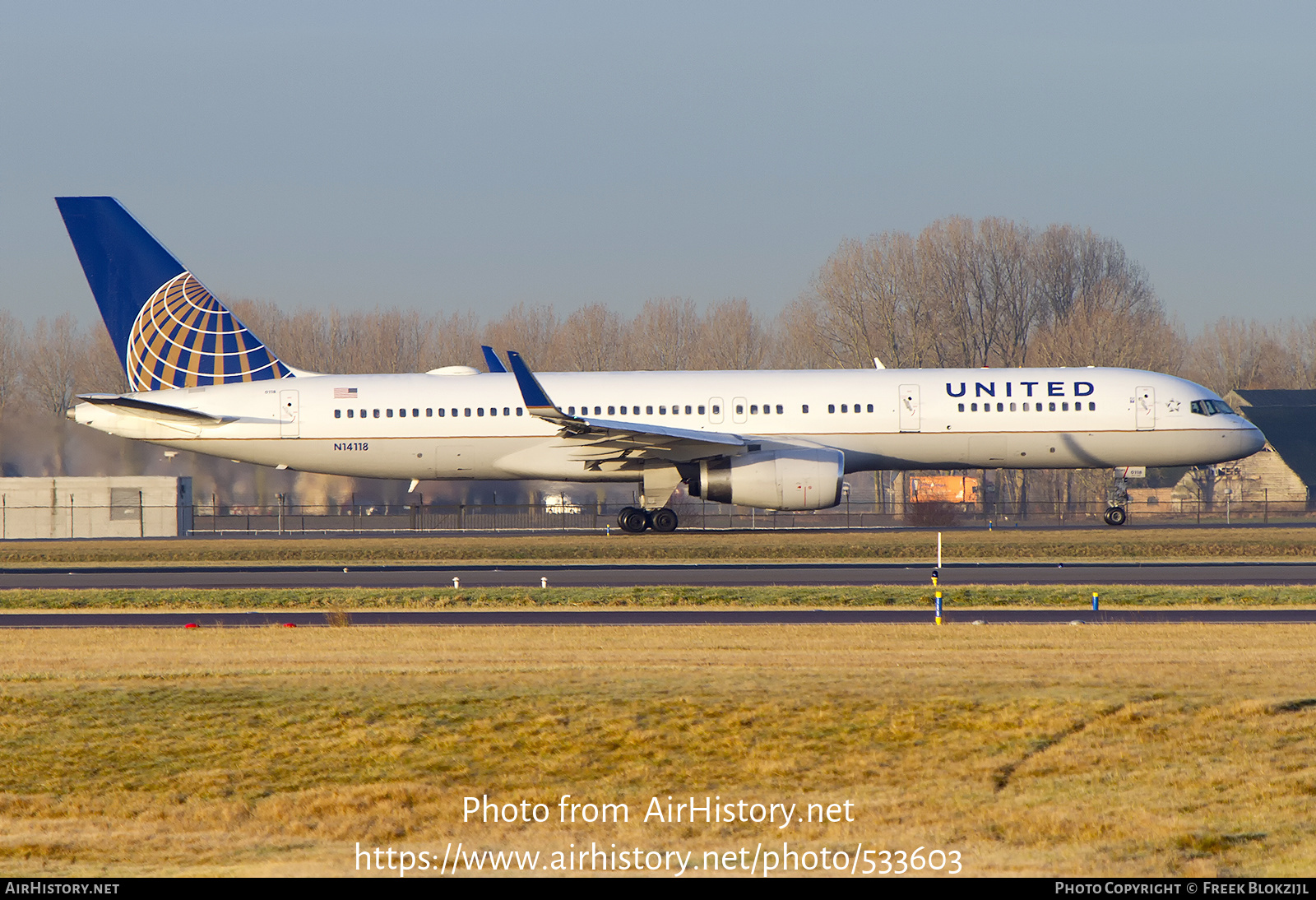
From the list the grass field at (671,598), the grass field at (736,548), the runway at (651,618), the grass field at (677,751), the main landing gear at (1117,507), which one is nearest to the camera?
the grass field at (677,751)

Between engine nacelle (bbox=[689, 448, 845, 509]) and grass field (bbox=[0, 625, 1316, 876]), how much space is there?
60.3 ft

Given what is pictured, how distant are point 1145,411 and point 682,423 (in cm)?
1323

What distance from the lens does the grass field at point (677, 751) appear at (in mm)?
9898

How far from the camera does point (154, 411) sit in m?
39.0

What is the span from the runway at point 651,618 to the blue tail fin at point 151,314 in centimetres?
1820

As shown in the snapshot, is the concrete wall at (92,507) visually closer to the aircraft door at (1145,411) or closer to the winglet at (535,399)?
the winglet at (535,399)

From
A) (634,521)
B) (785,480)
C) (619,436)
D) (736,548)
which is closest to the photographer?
(736,548)

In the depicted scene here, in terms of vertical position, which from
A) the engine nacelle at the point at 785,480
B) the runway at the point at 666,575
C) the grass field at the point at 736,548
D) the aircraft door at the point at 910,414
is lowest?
the runway at the point at 666,575

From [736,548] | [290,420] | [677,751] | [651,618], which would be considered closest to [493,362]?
[290,420]

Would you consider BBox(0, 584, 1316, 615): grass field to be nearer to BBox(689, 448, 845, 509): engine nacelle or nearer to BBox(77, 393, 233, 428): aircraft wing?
BBox(689, 448, 845, 509): engine nacelle

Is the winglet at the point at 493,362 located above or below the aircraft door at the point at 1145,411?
above

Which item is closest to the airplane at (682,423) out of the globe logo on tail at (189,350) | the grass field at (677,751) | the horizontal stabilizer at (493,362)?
the globe logo on tail at (189,350)

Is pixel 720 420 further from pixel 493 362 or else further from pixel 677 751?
pixel 677 751

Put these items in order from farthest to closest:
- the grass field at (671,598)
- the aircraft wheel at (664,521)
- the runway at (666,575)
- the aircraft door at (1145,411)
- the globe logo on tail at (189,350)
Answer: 1. the globe logo on tail at (189,350)
2. the aircraft wheel at (664,521)
3. the aircraft door at (1145,411)
4. the runway at (666,575)
5. the grass field at (671,598)
